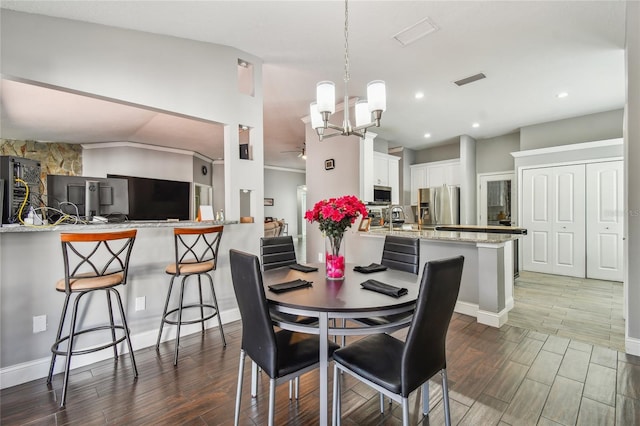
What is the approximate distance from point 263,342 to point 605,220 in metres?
6.08

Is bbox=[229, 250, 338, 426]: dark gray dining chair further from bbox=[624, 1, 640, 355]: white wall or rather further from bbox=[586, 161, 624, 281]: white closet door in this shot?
bbox=[586, 161, 624, 281]: white closet door

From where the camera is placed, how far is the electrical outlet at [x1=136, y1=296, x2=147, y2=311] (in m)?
2.50

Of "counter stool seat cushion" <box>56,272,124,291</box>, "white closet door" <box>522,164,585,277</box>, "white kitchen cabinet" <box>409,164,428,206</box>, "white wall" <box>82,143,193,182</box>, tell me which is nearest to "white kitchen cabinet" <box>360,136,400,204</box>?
"white kitchen cabinet" <box>409,164,428,206</box>

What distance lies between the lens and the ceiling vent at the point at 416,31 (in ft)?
8.29

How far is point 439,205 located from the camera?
6617 mm

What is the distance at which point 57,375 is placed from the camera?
6.85ft

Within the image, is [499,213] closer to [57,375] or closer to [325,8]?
[325,8]

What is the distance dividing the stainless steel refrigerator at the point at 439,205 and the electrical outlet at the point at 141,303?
5422 millimetres

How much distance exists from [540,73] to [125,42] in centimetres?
456

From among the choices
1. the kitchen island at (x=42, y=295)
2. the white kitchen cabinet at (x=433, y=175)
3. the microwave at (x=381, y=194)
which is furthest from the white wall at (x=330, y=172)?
the white kitchen cabinet at (x=433, y=175)

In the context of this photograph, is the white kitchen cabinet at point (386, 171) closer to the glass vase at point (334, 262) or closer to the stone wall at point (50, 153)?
the glass vase at point (334, 262)

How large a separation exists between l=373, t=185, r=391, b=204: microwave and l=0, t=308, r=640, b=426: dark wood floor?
10.5 feet

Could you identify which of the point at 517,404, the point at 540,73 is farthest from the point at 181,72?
the point at 540,73

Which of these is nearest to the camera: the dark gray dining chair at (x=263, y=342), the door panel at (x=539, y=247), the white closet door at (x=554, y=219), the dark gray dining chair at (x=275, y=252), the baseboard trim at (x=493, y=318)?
the dark gray dining chair at (x=263, y=342)
